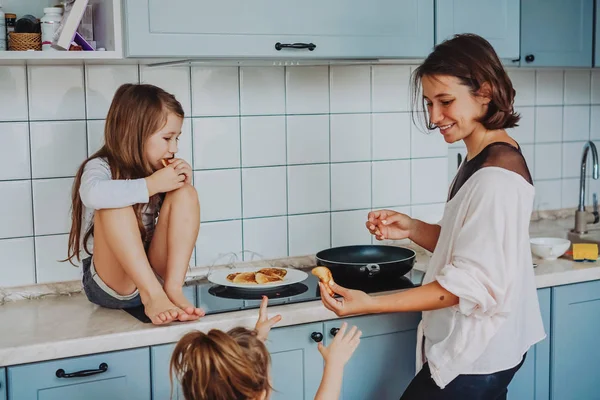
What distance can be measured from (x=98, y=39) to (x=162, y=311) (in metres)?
0.80

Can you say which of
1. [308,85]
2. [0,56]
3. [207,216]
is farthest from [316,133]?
[0,56]

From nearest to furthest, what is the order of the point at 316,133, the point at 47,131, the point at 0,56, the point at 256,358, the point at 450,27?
the point at 256,358 → the point at 0,56 → the point at 47,131 → the point at 450,27 → the point at 316,133

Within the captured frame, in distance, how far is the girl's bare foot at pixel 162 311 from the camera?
214cm

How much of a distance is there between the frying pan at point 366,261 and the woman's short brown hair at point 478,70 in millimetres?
613

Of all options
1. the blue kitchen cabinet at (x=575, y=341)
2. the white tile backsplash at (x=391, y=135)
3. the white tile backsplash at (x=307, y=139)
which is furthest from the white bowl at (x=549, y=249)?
the white tile backsplash at (x=307, y=139)

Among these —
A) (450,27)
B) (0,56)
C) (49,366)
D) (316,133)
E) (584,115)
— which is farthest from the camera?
(584,115)

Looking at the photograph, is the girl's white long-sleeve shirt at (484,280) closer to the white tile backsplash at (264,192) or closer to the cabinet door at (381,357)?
the cabinet door at (381,357)

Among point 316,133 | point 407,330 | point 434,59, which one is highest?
point 434,59

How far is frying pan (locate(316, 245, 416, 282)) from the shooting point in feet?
8.07

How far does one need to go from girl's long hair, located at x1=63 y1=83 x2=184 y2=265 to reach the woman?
677 mm

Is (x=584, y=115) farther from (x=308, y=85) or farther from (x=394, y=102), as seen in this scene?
(x=308, y=85)

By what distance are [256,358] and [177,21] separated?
1.03 meters

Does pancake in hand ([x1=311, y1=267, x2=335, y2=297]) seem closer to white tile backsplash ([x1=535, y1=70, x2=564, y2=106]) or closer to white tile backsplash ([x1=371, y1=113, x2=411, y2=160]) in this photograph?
white tile backsplash ([x1=371, y1=113, x2=411, y2=160])

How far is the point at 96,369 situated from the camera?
207cm
